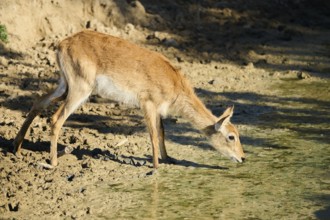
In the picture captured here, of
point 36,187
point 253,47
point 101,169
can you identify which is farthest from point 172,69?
point 253,47

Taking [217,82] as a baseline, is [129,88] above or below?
above

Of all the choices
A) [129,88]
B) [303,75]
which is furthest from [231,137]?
[303,75]

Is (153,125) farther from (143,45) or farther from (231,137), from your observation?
(143,45)

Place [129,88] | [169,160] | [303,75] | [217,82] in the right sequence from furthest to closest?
[303,75] < [217,82] < [169,160] < [129,88]

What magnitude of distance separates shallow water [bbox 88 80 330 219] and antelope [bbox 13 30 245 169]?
18.0 inches

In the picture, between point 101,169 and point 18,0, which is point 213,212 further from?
point 18,0

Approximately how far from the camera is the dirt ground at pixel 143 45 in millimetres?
9609

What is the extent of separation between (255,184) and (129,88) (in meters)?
2.09

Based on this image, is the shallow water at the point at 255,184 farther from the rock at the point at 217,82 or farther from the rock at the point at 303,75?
the rock at the point at 303,75

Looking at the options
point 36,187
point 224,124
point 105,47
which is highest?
point 105,47

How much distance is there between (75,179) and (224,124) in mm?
2105

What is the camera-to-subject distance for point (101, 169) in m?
10.0

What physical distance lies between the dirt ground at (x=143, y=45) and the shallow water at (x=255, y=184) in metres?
0.19

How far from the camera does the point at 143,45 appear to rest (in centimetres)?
1555
